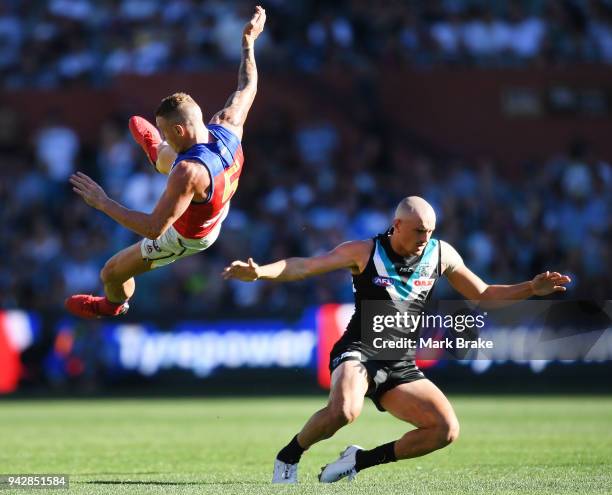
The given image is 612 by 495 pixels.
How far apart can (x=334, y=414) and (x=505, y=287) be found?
182 cm

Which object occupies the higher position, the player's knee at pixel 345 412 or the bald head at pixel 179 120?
the bald head at pixel 179 120

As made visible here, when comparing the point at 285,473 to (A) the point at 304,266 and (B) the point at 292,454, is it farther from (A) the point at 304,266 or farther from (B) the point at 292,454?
(A) the point at 304,266

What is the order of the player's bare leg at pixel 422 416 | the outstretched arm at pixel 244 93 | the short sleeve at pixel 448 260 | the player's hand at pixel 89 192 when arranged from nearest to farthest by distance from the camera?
the player's hand at pixel 89 192, the player's bare leg at pixel 422 416, the short sleeve at pixel 448 260, the outstretched arm at pixel 244 93

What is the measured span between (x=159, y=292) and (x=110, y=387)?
1.92m

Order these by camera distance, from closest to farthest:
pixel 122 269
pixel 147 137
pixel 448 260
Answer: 1. pixel 448 260
2. pixel 122 269
3. pixel 147 137

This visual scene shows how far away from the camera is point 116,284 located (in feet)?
36.6

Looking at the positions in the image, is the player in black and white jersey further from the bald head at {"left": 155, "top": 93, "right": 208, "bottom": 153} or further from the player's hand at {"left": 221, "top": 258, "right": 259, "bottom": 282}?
the bald head at {"left": 155, "top": 93, "right": 208, "bottom": 153}

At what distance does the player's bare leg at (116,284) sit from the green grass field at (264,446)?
1458mm

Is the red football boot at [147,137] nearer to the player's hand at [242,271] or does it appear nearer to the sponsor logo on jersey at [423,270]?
the player's hand at [242,271]

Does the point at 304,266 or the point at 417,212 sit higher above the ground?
the point at 417,212

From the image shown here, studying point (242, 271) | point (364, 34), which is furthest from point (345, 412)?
point (364, 34)

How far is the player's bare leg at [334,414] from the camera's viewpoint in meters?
9.50

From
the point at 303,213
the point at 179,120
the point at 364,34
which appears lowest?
the point at 179,120

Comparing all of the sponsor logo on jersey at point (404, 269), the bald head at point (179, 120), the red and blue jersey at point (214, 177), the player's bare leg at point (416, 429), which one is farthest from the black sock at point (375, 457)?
the bald head at point (179, 120)
